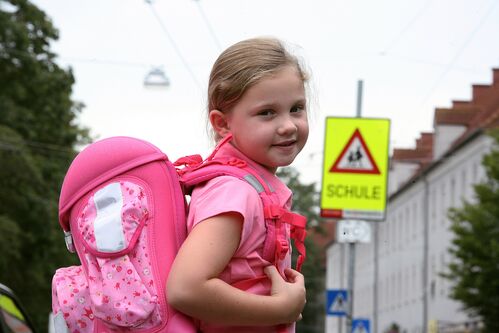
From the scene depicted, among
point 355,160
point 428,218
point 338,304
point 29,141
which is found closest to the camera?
point 355,160

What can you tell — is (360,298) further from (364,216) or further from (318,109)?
(318,109)

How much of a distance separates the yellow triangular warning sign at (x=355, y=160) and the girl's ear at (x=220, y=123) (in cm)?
1546

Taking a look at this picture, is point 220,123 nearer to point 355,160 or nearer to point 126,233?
point 126,233

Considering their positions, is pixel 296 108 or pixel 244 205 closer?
pixel 244 205

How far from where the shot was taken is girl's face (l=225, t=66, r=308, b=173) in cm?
305

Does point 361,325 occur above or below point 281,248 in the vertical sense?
above

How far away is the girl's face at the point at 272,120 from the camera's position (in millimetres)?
3053

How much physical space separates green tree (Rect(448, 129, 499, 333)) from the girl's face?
36.0 meters

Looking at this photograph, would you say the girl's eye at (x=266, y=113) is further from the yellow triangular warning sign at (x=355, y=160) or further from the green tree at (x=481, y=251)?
the green tree at (x=481, y=251)

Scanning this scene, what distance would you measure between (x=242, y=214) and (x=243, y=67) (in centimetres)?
35

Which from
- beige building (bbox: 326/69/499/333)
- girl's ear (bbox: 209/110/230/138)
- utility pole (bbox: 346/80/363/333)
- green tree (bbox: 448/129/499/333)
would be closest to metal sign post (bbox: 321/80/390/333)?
utility pole (bbox: 346/80/363/333)

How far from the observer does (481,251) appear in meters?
39.2

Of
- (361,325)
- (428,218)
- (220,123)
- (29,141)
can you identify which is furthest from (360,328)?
(428,218)

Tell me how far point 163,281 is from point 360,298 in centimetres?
9700
